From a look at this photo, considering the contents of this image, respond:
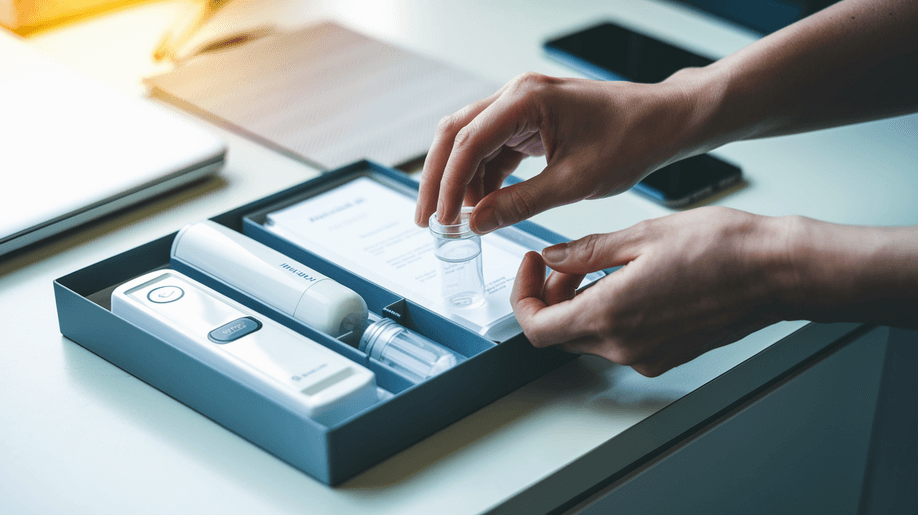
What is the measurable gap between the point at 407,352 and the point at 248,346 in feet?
0.35

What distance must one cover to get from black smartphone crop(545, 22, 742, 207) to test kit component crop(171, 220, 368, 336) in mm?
393

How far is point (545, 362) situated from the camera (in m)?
0.64

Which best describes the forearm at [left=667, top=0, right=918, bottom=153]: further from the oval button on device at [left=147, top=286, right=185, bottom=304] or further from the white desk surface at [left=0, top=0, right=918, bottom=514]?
the oval button on device at [left=147, top=286, right=185, bottom=304]

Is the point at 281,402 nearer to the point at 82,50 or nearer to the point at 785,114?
the point at 785,114

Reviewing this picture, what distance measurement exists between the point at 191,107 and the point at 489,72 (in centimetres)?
38

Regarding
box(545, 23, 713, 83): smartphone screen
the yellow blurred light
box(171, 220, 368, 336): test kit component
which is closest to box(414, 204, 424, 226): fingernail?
box(171, 220, 368, 336): test kit component

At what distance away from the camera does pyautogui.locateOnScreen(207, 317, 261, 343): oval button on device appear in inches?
23.2

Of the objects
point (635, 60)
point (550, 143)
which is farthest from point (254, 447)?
point (635, 60)

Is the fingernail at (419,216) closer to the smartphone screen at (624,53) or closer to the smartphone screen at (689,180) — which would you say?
the smartphone screen at (689,180)

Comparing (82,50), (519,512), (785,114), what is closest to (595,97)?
(785,114)

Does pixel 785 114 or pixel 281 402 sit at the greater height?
pixel 785 114

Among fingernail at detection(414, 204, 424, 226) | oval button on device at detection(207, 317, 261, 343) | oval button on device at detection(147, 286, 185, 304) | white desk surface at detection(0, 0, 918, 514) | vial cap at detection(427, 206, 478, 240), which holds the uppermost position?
vial cap at detection(427, 206, 478, 240)

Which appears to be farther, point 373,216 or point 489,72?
point 489,72

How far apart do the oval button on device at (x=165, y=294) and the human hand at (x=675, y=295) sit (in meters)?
0.25
